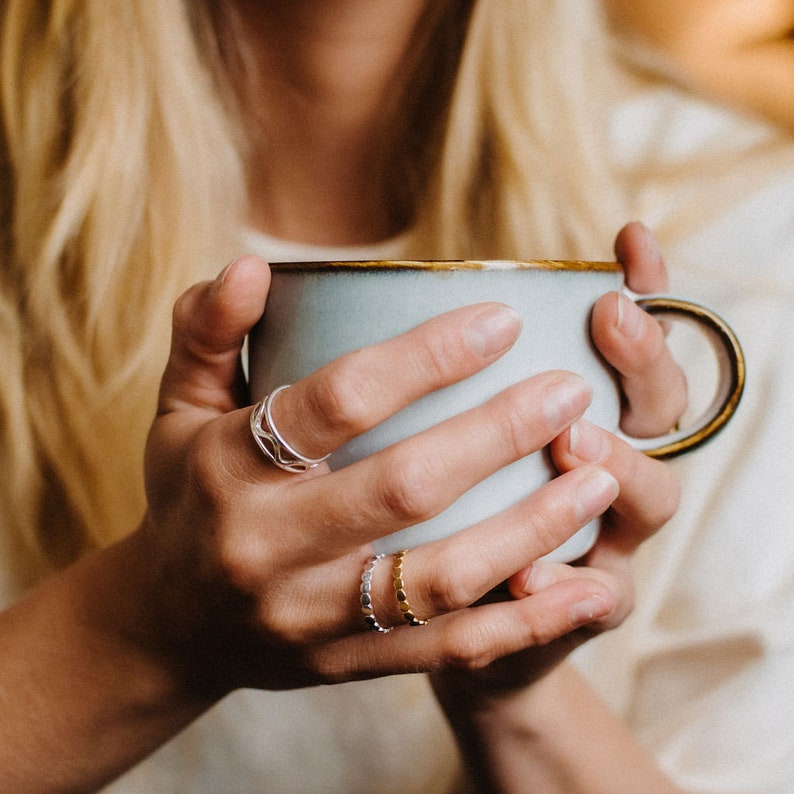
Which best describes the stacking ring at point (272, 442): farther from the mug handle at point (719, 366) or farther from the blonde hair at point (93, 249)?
the blonde hair at point (93, 249)

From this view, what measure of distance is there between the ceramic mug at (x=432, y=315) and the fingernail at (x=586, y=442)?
0.04 feet

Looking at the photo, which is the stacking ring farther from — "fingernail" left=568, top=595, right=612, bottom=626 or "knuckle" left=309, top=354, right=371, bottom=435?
"fingernail" left=568, top=595, right=612, bottom=626

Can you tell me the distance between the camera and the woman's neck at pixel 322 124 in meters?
1.00

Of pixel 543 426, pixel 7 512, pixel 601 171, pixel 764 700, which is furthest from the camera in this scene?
pixel 601 171

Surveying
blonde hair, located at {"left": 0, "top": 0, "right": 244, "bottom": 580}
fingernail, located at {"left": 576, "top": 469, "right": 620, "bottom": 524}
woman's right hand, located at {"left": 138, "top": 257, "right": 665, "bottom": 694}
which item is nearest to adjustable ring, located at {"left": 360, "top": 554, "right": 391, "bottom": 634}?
woman's right hand, located at {"left": 138, "top": 257, "right": 665, "bottom": 694}

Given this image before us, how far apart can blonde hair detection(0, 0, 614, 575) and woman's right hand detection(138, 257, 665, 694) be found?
18.7 inches

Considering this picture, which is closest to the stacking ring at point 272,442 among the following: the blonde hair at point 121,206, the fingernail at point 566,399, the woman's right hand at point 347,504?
the woman's right hand at point 347,504

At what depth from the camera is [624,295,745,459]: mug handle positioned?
48 centimetres

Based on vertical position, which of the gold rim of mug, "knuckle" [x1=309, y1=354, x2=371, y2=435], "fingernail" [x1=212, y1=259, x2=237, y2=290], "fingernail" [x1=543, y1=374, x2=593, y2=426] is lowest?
"fingernail" [x1=543, y1=374, x2=593, y2=426]

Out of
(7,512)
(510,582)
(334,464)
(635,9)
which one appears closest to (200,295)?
(334,464)

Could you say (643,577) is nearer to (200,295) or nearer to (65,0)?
(200,295)

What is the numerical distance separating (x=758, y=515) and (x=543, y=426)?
0.58m

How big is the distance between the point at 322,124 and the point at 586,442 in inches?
28.3

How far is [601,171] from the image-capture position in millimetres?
1043
